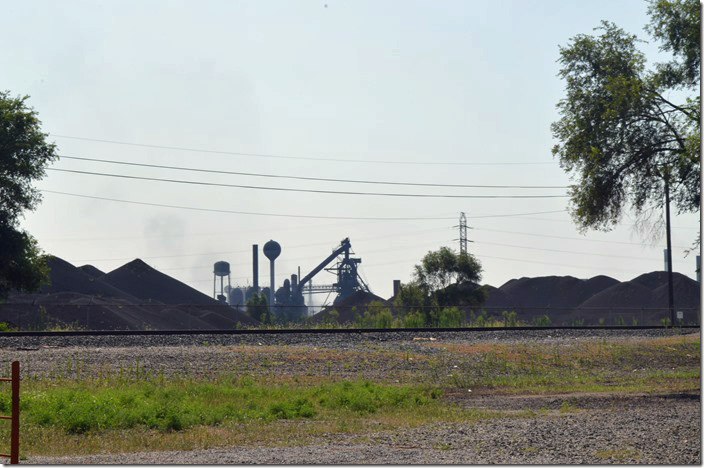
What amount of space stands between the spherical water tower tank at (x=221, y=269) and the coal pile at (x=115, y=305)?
87.7 metres

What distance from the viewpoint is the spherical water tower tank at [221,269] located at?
196m

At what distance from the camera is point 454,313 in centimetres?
5709

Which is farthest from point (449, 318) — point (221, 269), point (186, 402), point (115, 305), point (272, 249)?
point (221, 269)

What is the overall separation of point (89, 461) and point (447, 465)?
4.92 meters

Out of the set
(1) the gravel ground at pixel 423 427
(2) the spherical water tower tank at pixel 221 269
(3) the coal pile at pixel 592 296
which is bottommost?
(1) the gravel ground at pixel 423 427

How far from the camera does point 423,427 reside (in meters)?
17.0

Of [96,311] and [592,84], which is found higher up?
[592,84]

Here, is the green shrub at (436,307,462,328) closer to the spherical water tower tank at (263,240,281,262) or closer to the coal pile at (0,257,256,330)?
the coal pile at (0,257,256,330)

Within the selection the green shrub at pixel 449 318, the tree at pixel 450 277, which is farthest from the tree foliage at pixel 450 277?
the green shrub at pixel 449 318

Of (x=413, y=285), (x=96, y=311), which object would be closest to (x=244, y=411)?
(x=96, y=311)

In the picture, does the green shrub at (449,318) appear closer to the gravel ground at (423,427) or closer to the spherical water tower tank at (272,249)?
the gravel ground at (423,427)

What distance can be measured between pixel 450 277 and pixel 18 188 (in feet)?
177

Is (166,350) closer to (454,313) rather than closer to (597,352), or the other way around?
(597,352)

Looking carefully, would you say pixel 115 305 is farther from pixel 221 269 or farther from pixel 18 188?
pixel 221 269
